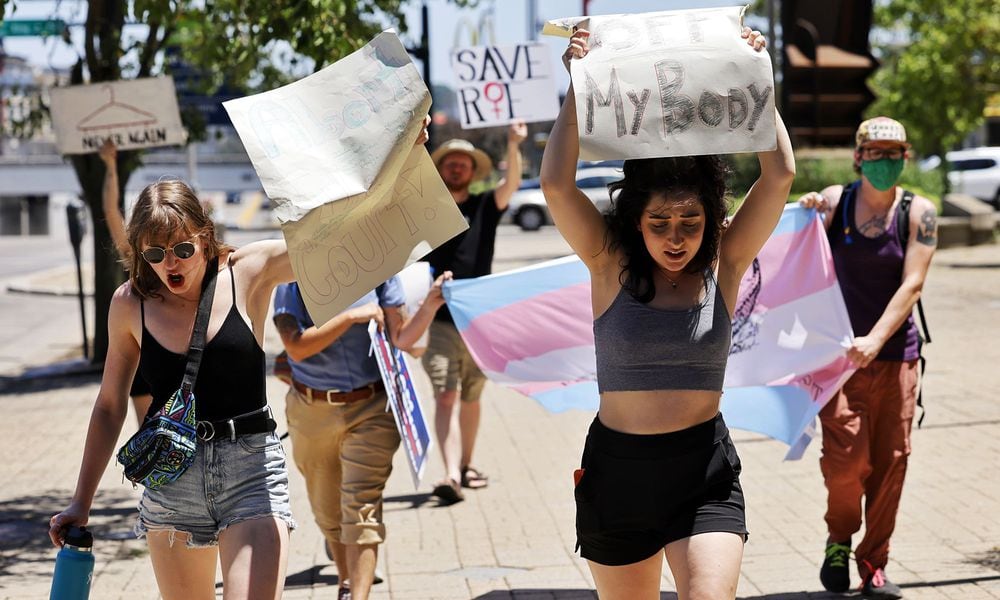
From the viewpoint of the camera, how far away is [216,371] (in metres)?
3.82

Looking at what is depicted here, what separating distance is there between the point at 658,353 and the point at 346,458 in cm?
211

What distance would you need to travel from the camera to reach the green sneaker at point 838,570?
5.52 meters

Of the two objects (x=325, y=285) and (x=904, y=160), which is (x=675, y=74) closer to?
(x=325, y=285)

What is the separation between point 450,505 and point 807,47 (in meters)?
10.9

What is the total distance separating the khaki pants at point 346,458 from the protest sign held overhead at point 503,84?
336 centimetres

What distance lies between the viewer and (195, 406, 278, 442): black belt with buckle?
3.80 metres

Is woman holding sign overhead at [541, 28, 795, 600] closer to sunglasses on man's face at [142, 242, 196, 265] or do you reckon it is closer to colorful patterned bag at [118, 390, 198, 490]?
sunglasses on man's face at [142, 242, 196, 265]

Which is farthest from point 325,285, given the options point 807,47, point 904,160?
point 807,47

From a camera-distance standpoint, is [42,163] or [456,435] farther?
[42,163]

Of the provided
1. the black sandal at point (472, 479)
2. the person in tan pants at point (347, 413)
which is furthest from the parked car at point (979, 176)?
the person in tan pants at point (347, 413)

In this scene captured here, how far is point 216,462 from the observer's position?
3.80m

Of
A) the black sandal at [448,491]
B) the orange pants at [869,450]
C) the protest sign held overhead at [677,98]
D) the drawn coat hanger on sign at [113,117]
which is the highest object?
the protest sign held overhead at [677,98]

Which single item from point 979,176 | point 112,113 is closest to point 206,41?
point 112,113

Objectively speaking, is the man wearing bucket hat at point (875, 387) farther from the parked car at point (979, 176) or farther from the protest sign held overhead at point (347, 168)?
the parked car at point (979, 176)
